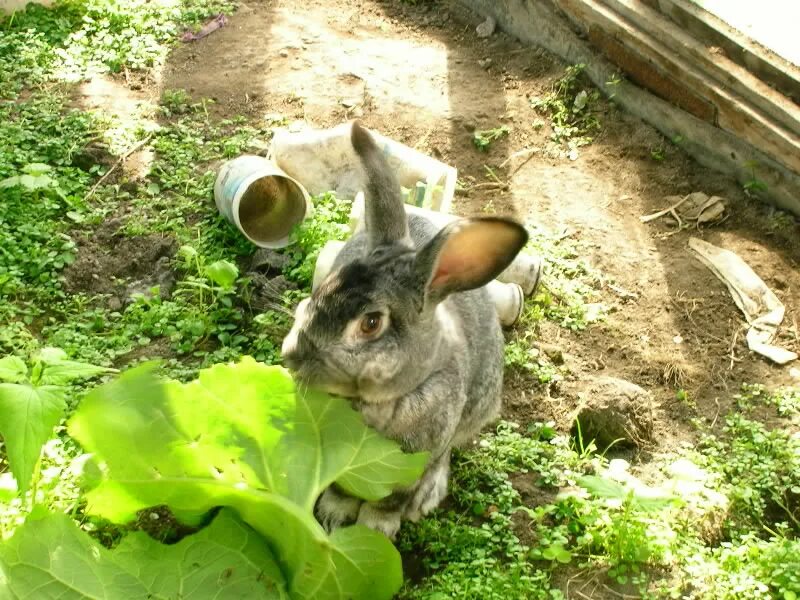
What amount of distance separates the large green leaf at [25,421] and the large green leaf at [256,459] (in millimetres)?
159

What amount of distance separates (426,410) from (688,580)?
3.68 ft

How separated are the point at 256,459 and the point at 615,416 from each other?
5.47 feet

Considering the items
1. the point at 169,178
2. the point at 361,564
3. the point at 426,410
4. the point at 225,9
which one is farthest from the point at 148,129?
the point at 361,564

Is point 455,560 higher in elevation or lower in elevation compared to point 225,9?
higher

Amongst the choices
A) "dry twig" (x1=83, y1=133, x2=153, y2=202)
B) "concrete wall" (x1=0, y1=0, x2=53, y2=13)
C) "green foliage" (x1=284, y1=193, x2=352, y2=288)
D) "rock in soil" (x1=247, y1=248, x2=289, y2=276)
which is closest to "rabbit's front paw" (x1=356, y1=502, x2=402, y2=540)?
"green foliage" (x1=284, y1=193, x2=352, y2=288)

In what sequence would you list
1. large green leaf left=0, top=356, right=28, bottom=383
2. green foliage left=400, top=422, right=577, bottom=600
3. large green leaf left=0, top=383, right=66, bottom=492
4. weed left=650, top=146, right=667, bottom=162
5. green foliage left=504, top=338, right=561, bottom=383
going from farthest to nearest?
weed left=650, top=146, right=667, bottom=162, green foliage left=504, top=338, right=561, bottom=383, green foliage left=400, top=422, right=577, bottom=600, large green leaf left=0, top=356, right=28, bottom=383, large green leaf left=0, top=383, right=66, bottom=492

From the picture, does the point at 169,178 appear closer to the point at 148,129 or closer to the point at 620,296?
the point at 148,129

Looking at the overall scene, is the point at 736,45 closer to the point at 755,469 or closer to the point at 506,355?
the point at 506,355

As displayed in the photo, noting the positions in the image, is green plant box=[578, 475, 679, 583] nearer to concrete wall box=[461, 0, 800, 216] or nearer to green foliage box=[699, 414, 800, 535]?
green foliage box=[699, 414, 800, 535]

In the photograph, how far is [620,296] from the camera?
520 cm

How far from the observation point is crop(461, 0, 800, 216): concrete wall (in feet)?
18.0

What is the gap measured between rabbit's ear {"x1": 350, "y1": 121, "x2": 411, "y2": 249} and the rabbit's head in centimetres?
8

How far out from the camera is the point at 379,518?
3809mm

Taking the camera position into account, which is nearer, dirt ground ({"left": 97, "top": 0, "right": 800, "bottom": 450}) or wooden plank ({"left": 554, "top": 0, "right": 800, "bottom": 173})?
dirt ground ({"left": 97, "top": 0, "right": 800, "bottom": 450})
